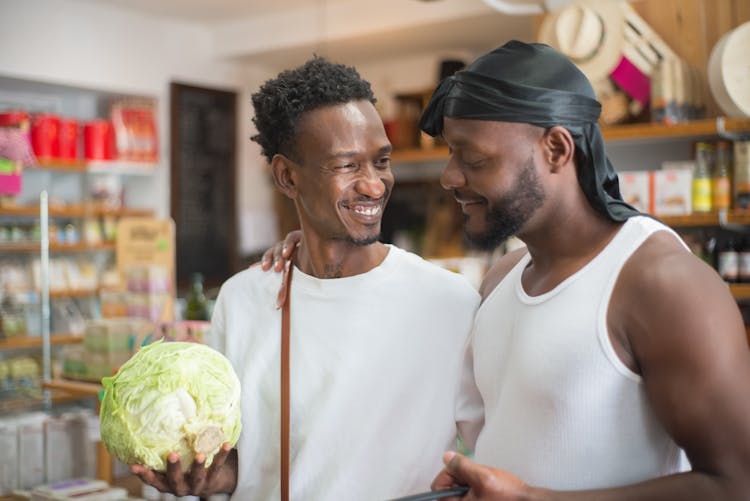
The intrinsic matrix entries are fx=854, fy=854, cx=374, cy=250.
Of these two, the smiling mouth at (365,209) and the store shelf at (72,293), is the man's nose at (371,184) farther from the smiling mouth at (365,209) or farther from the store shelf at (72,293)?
the store shelf at (72,293)

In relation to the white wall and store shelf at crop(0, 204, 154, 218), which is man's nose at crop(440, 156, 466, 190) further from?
the white wall

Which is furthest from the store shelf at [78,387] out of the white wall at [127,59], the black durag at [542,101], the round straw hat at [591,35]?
the white wall at [127,59]

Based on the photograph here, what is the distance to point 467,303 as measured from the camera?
6.19 feet

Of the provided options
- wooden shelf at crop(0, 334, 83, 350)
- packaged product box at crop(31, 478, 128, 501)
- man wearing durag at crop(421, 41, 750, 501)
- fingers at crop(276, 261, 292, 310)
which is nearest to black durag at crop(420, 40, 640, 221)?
man wearing durag at crop(421, 41, 750, 501)

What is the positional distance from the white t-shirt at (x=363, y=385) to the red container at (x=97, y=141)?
19.6 ft

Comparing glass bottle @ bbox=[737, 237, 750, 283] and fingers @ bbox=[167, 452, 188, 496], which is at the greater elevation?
glass bottle @ bbox=[737, 237, 750, 283]

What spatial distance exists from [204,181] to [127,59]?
1.42 m

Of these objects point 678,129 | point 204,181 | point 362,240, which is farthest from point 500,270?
point 204,181

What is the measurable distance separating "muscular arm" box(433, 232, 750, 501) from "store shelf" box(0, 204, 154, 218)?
19.5 ft

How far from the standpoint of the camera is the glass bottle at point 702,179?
4473 millimetres

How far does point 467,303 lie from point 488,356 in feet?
0.84

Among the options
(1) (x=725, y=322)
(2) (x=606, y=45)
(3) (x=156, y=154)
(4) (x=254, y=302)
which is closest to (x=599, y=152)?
(1) (x=725, y=322)

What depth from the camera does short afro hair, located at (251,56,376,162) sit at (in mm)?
1910

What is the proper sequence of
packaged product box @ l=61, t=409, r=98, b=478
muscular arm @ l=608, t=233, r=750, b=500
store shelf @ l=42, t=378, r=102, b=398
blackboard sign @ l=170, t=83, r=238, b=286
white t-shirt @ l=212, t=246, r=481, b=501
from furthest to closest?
blackboard sign @ l=170, t=83, r=238, b=286, packaged product box @ l=61, t=409, r=98, b=478, store shelf @ l=42, t=378, r=102, b=398, white t-shirt @ l=212, t=246, r=481, b=501, muscular arm @ l=608, t=233, r=750, b=500
